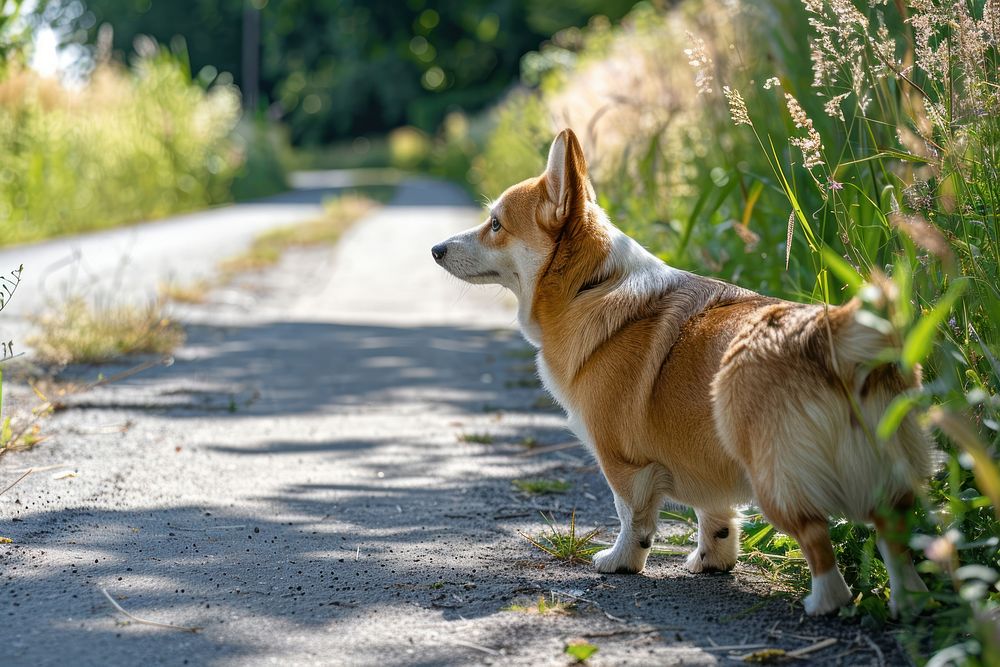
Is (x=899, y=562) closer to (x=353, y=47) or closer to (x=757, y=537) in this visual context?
(x=757, y=537)

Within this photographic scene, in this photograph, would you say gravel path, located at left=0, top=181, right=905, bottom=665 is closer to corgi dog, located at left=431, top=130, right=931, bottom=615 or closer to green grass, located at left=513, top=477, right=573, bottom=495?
green grass, located at left=513, top=477, right=573, bottom=495

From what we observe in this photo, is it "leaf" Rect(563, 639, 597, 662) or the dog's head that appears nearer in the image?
"leaf" Rect(563, 639, 597, 662)

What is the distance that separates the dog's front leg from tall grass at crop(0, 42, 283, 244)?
Result: 11277 millimetres

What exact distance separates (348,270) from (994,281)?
32.4ft

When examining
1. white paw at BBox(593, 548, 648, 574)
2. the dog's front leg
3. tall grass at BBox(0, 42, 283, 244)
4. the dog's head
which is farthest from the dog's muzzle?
tall grass at BBox(0, 42, 283, 244)

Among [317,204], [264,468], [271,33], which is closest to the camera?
[264,468]

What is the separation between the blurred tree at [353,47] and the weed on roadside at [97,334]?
3296 cm

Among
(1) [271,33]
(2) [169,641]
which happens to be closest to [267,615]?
(2) [169,641]

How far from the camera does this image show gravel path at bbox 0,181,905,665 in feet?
8.77

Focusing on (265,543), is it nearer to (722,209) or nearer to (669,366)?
(669,366)

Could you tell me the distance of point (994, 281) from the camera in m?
2.95

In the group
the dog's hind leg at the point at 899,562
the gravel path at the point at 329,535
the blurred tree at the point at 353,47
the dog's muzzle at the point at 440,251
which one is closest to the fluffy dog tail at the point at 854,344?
the dog's hind leg at the point at 899,562

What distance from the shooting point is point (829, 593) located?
2738 mm

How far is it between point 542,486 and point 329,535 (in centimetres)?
98
